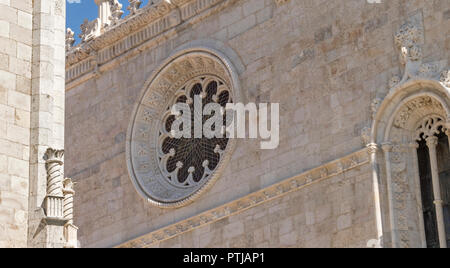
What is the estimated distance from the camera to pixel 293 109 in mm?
24703

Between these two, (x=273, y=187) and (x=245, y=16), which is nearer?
(x=273, y=187)

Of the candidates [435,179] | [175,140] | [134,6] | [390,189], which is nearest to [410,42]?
[435,179]

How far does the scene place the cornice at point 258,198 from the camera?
2342 cm

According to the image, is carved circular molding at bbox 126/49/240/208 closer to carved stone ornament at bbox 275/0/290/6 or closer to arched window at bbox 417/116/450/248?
carved stone ornament at bbox 275/0/290/6

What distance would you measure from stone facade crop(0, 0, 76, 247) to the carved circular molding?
6.69 m

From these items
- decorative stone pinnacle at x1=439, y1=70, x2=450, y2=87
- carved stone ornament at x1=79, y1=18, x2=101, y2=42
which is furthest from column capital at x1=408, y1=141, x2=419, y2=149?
carved stone ornament at x1=79, y1=18, x2=101, y2=42

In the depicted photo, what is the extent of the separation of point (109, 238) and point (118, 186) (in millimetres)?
1011

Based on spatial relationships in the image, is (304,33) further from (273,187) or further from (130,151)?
(130,151)

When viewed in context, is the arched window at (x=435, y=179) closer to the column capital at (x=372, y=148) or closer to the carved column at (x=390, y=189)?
the carved column at (x=390, y=189)

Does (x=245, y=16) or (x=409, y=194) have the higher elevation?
(x=245, y=16)

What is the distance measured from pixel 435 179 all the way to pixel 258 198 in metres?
3.35
